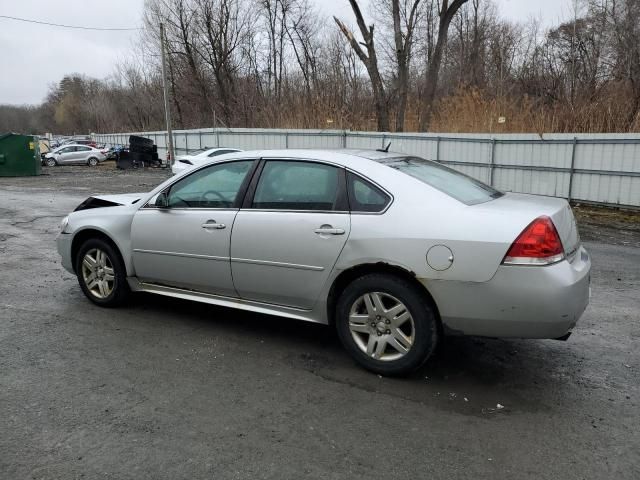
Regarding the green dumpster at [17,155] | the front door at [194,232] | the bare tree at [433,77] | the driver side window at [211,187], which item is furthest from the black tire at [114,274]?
the green dumpster at [17,155]

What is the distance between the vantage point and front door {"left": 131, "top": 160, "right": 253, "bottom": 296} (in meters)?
4.34

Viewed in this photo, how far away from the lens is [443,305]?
3.44m

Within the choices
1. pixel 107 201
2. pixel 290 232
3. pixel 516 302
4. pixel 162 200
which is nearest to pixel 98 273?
pixel 107 201

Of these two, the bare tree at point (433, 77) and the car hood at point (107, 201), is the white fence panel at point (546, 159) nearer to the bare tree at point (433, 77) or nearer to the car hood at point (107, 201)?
the bare tree at point (433, 77)

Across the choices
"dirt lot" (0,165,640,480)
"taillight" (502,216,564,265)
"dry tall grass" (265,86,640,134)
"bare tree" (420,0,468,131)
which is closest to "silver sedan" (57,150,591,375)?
"taillight" (502,216,564,265)

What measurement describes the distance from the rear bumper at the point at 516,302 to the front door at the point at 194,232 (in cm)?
173

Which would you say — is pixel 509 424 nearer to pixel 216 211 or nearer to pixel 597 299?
pixel 216 211

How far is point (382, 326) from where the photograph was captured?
3666 mm

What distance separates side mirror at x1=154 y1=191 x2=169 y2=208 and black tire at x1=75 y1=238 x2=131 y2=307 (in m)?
0.68

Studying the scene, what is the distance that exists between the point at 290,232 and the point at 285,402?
120 cm

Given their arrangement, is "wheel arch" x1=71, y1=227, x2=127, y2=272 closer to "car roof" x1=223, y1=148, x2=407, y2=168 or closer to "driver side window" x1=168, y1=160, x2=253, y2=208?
"driver side window" x1=168, y1=160, x2=253, y2=208

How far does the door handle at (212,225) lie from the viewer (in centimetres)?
430

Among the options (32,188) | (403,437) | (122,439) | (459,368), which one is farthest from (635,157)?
(32,188)

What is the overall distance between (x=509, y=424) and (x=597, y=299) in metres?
3.05
